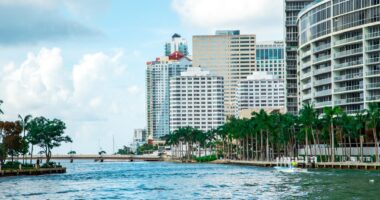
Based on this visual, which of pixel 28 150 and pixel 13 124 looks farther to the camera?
pixel 28 150

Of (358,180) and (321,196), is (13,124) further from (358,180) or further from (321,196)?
(321,196)

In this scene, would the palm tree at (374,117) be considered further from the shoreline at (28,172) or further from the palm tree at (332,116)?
the shoreline at (28,172)

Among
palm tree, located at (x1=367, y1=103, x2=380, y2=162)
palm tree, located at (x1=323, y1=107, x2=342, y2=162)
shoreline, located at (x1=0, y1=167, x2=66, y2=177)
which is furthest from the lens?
palm tree, located at (x1=323, y1=107, x2=342, y2=162)

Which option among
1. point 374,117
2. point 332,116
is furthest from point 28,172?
point 374,117

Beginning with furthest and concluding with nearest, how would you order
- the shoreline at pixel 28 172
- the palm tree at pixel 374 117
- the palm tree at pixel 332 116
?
the palm tree at pixel 332 116 → the palm tree at pixel 374 117 → the shoreline at pixel 28 172

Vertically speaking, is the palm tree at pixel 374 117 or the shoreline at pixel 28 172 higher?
the palm tree at pixel 374 117

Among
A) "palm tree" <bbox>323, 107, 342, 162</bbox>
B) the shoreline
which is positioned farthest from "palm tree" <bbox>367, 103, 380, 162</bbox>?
the shoreline

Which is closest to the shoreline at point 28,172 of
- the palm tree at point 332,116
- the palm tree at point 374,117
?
the palm tree at point 332,116

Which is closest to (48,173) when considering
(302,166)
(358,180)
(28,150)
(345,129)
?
(28,150)

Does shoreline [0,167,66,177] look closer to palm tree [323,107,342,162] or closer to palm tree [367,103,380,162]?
palm tree [323,107,342,162]

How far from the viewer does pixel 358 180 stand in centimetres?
12300

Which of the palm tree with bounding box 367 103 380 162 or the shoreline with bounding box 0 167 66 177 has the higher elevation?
the palm tree with bounding box 367 103 380 162

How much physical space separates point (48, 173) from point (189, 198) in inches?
3868

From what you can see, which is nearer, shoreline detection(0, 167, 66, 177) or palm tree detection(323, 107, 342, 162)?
shoreline detection(0, 167, 66, 177)
